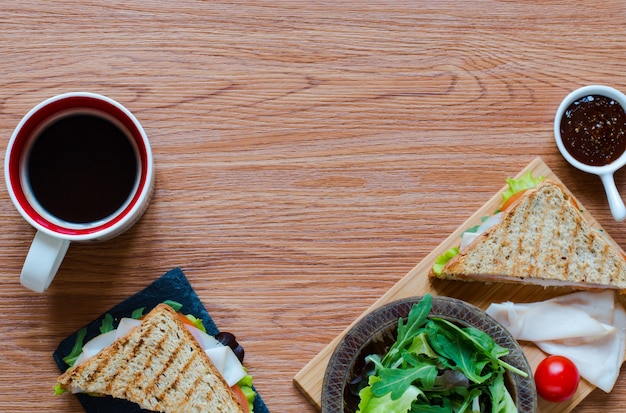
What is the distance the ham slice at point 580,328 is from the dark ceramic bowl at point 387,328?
141 millimetres

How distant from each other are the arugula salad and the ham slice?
0.59ft

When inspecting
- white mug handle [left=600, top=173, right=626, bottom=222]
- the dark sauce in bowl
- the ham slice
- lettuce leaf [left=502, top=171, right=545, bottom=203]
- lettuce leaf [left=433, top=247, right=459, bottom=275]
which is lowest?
the ham slice

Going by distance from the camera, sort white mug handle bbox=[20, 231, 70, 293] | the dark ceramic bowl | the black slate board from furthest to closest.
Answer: the black slate board
the dark ceramic bowl
white mug handle bbox=[20, 231, 70, 293]

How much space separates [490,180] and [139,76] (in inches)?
33.6

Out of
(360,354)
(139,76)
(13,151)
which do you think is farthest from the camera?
(139,76)

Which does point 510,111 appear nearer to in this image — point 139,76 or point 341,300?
point 341,300

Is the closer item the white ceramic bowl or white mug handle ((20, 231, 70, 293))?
white mug handle ((20, 231, 70, 293))

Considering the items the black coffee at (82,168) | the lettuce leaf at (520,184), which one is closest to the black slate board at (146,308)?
the black coffee at (82,168)

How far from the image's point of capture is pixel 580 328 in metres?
1.92

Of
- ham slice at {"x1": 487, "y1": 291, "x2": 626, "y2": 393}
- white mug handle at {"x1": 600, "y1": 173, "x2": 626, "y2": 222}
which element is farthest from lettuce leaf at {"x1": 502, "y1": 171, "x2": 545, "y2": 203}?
ham slice at {"x1": 487, "y1": 291, "x2": 626, "y2": 393}

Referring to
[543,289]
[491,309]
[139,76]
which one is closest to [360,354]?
[491,309]

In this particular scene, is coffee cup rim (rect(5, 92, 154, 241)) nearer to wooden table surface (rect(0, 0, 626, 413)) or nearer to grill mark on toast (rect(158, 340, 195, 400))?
wooden table surface (rect(0, 0, 626, 413))

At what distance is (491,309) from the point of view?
75.2 inches

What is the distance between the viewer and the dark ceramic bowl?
1766 mm
